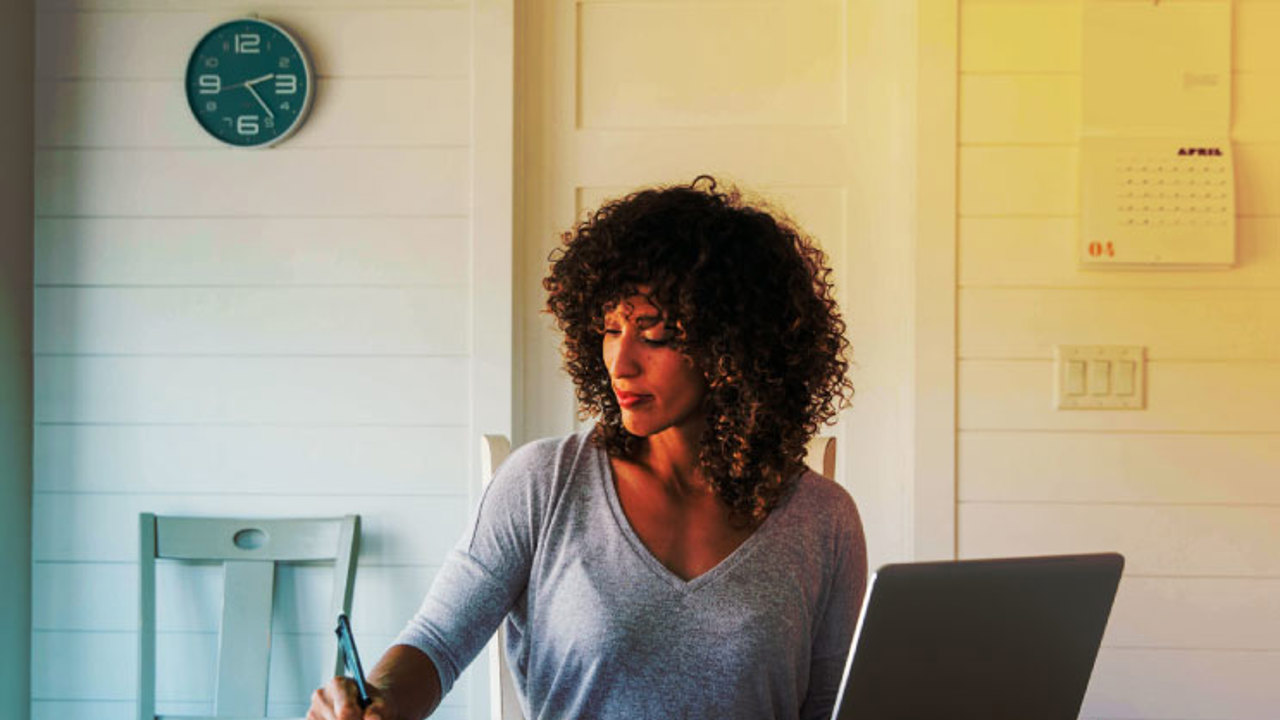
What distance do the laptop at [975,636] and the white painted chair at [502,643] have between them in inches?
25.3

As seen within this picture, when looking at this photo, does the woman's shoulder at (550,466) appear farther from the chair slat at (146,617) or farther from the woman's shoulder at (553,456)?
the chair slat at (146,617)

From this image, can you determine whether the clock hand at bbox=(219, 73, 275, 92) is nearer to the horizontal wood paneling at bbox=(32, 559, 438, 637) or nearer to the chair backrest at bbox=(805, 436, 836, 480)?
the horizontal wood paneling at bbox=(32, 559, 438, 637)

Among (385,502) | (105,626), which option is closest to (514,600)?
(385,502)

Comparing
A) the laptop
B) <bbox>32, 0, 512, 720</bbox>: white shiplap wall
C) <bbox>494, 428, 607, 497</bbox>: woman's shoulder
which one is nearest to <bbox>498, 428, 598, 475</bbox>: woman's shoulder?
Answer: <bbox>494, 428, 607, 497</bbox>: woman's shoulder

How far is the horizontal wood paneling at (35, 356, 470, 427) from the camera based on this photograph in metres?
2.32

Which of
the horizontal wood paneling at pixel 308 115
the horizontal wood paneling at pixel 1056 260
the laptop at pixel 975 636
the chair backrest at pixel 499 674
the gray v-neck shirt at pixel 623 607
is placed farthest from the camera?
the horizontal wood paneling at pixel 308 115

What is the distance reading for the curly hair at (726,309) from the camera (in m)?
1.27

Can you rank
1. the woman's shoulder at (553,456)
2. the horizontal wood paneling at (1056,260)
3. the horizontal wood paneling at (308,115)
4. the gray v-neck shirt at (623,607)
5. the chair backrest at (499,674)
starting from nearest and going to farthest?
the gray v-neck shirt at (623,607)
the woman's shoulder at (553,456)
the chair backrest at (499,674)
the horizontal wood paneling at (1056,260)
the horizontal wood paneling at (308,115)

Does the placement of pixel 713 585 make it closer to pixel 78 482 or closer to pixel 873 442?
pixel 873 442

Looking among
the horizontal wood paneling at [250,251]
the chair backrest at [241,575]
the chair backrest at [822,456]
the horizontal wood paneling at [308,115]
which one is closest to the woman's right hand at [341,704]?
the chair backrest at [822,456]

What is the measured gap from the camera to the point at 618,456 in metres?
1.35

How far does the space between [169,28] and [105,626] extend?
119 centimetres

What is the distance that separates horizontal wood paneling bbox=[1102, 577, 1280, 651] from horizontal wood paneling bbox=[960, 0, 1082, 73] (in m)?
1.00

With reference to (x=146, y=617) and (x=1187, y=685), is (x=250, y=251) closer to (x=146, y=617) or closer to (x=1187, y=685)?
(x=146, y=617)
